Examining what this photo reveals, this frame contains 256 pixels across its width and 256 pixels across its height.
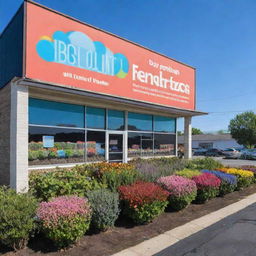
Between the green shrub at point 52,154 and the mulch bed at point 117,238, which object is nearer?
the mulch bed at point 117,238

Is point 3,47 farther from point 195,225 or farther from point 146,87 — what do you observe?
point 195,225

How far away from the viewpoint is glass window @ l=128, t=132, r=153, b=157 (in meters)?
13.3

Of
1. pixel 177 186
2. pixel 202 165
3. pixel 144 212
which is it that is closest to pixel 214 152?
pixel 202 165

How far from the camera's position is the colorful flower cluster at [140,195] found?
5.54 metres

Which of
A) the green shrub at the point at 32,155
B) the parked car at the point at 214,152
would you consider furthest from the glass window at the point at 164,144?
the parked car at the point at 214,152

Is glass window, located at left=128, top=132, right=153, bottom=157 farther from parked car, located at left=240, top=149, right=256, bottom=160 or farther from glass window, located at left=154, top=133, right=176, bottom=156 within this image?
parked car, located at left=240, top=149, right=256, bottom=160

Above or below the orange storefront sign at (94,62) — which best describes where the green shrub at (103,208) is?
below

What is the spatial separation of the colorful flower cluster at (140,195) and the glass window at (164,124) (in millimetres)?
8924

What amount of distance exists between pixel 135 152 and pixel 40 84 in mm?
6788

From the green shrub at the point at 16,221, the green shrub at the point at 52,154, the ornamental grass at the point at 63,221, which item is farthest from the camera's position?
the green shrub at the point at 52,154

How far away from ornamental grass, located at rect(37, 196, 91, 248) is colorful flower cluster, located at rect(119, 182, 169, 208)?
1199mm

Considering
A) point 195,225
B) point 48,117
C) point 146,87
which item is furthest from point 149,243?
point 146,87

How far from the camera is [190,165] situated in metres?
11.7

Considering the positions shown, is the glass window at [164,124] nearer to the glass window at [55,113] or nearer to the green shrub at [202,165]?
the green shrub at [202,165]
